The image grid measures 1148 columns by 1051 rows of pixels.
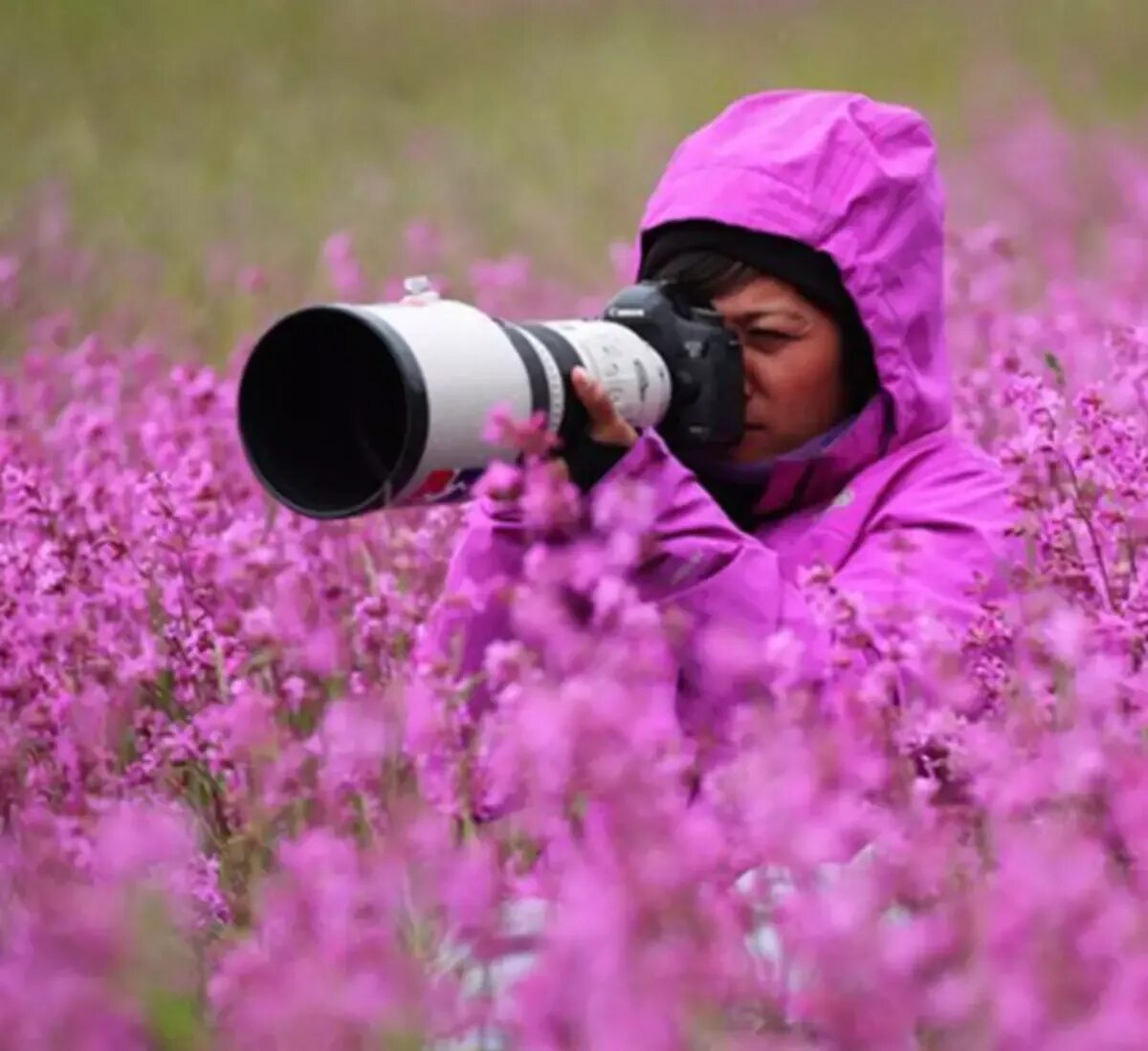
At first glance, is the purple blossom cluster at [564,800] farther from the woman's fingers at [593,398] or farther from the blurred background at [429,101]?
the blurred background at [429,101]

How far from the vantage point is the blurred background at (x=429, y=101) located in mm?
7777

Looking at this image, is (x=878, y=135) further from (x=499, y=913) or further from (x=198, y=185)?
(x=198, y=185)

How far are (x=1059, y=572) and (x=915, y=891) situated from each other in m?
0.83

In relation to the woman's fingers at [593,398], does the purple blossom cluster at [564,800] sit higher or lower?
lower

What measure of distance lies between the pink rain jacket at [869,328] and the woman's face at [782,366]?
0.05 metres

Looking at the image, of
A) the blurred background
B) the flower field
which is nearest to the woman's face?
the flower field

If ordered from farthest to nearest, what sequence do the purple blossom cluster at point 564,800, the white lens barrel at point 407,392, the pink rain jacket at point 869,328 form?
the pink rain jacket at point 869,328 < the white lens barrel at point 407,392 < the purple blossom cluster at point 564,800

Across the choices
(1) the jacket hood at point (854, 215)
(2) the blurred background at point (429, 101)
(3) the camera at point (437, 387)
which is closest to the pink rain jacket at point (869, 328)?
(1) the jacket hood at point (854, 215)

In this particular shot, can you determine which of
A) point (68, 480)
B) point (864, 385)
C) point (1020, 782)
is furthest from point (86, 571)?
point (1020, 782)

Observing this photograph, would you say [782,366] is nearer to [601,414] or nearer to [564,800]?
[601,414]

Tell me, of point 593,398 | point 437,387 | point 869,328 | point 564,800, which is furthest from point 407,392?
point 869,328

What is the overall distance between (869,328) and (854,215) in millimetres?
157

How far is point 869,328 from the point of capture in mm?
3076

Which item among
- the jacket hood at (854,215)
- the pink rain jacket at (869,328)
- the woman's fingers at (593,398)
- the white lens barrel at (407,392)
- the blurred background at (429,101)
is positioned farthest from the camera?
the blurred background at (429,101)
